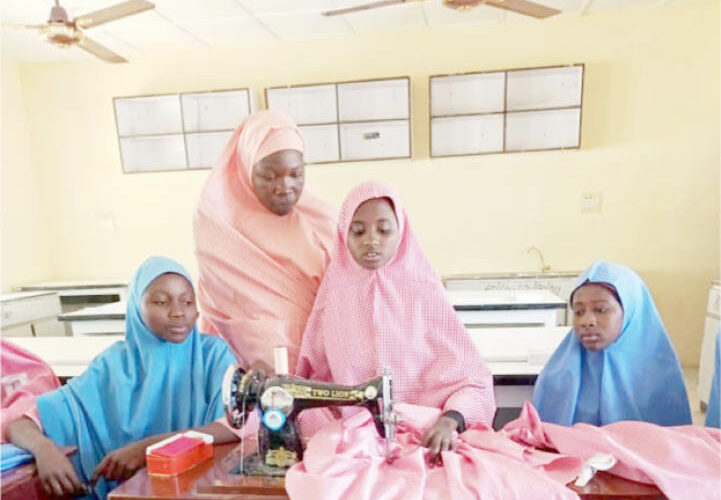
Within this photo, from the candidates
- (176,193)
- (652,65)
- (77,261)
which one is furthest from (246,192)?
(77,261)

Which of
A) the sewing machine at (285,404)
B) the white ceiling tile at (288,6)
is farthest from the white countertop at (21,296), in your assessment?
the sewing machine at (285,404)

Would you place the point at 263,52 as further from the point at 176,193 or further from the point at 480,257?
the point at 480,257

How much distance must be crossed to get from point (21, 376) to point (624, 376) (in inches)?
65.9

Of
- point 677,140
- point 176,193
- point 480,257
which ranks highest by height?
point 677,140

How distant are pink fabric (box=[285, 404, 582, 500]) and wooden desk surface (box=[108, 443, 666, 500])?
41 millimetres

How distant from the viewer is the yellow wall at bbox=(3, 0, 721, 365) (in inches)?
139

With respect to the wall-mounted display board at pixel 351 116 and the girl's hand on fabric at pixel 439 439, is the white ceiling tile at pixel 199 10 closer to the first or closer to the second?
the wall-mounted display board at pixel 351 116

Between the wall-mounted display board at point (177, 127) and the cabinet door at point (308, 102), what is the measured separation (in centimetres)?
28

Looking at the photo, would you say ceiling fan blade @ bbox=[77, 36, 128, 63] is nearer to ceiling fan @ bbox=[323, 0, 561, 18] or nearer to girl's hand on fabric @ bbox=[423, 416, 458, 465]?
ceiling fan @ bbox=[323, 0, 561, 18]

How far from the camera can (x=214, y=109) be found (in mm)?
3943

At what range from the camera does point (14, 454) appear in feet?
3.37

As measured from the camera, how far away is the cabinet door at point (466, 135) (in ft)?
12.0

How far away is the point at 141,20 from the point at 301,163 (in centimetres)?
283

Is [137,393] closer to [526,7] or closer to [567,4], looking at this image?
[526,7]
